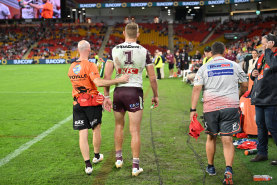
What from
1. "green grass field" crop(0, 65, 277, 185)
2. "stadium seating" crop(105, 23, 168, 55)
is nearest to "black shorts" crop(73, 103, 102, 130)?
"green grass field" crop(0, 65, 277, 185)

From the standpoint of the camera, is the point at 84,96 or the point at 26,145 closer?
the point at 84,96

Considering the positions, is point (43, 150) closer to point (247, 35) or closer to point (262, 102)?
point (262, 102)

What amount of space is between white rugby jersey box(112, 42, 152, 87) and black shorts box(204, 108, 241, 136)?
3.86 feet

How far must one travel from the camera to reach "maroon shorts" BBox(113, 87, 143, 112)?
413 cm

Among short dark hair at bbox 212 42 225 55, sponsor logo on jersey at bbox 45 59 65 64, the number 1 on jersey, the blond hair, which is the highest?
the blond hair

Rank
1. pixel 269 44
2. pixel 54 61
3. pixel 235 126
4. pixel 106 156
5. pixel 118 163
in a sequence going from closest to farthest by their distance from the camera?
pixel 235 126
pixel 269 44
pixel 118 163
pixel 106 156
pixel 54 61

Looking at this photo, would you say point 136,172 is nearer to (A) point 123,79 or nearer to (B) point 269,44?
(A) point 123,79

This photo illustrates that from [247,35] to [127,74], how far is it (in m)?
45.1

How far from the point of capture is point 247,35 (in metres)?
44.9

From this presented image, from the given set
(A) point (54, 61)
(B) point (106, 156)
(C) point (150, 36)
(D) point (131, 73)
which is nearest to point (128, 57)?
(D) point (131, 73)

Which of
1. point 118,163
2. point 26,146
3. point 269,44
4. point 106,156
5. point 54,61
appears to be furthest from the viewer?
point 54,61

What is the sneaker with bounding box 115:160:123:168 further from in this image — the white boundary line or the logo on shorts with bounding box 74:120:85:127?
the white boundary line

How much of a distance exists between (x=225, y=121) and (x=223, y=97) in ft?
1.07

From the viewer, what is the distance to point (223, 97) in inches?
153
